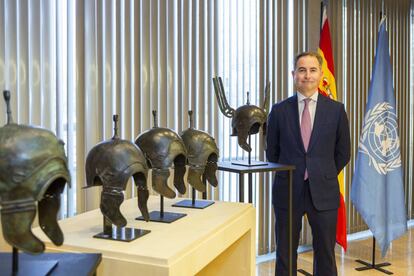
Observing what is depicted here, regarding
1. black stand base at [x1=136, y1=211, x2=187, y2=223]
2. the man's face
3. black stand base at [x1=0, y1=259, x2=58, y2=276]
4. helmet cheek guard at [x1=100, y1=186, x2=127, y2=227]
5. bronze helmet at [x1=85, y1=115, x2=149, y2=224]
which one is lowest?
black stand base at [x1=0, y1=259, x2=58, y2=276]

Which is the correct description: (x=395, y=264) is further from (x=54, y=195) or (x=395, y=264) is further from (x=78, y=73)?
(x=54, y=195)

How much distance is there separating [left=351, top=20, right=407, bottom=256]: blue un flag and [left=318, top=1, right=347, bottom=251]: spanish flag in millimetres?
155

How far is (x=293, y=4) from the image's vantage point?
15.4 feet

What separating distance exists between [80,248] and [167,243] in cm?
31

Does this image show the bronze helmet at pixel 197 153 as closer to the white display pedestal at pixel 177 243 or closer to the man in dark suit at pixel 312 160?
the white display pedestal at pixel 177 243

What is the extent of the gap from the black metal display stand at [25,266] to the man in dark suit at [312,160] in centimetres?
187

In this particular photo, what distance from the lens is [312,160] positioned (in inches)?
119

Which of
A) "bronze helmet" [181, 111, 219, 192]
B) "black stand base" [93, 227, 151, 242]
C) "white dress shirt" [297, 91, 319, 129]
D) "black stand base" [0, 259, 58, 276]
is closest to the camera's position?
"black stand base" [0, 259, 58, 276]

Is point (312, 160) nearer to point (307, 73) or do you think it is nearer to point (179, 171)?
point (307, 73)

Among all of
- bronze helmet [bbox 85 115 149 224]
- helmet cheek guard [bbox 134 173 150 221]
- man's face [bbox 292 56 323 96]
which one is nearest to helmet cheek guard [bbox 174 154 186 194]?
helmet cheek guard [bbox 134 173 150 221]

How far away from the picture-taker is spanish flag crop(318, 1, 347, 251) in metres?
4.43

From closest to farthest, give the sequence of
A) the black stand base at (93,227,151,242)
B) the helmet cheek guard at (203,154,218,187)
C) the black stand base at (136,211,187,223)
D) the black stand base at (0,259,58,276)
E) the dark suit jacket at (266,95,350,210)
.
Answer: the black stand base at (0,259,58,276) < the black stand base at (93,227,151,242) < the black stand base at (136,211,187,223) < the helmet cheek guard at (203,154,218,187) < the dark suit jacket at (266,95,350,210)

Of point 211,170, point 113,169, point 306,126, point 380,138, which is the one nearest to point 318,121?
point 306,126

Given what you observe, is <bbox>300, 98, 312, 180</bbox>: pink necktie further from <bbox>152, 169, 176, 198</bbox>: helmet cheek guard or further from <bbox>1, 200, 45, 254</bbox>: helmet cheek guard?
<bbox>1, 200, 45, 254</bbox>: helmet cheek guard
